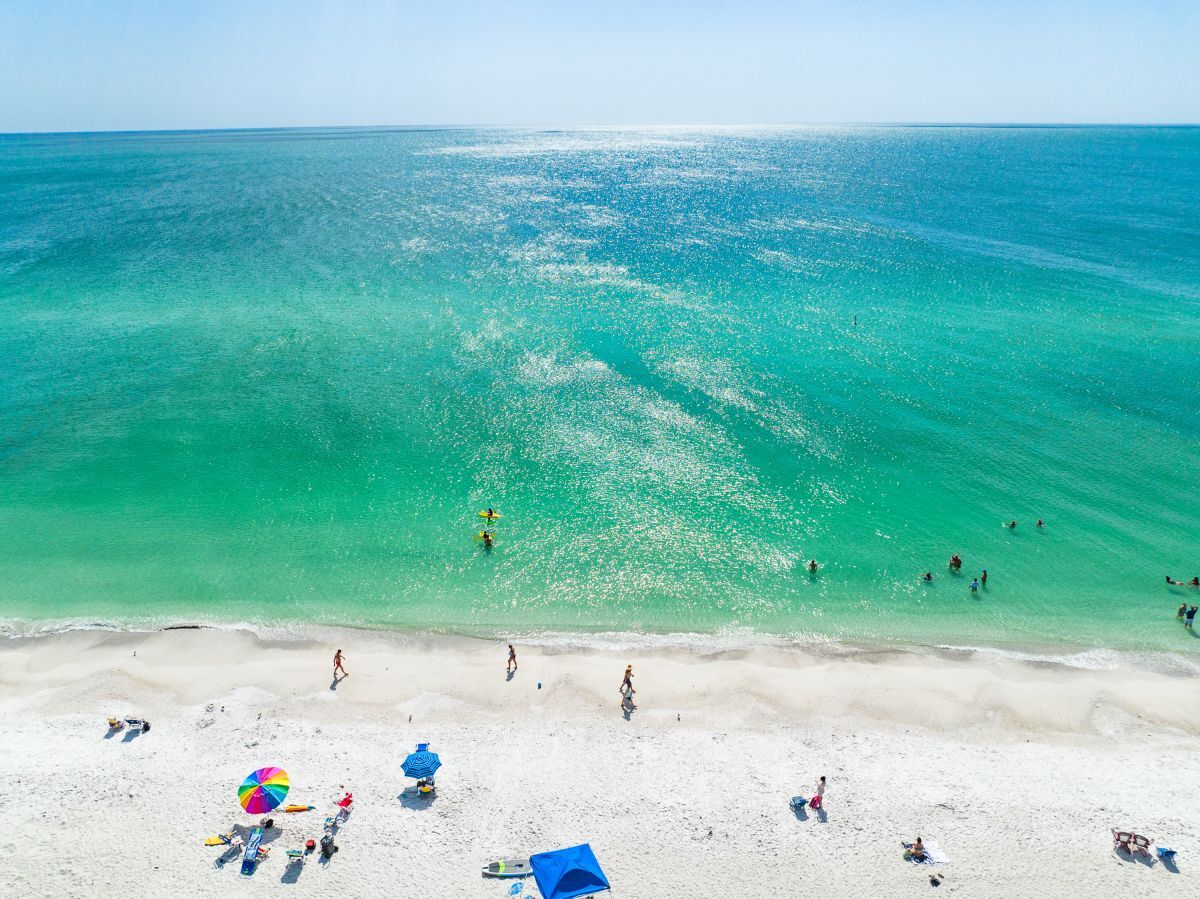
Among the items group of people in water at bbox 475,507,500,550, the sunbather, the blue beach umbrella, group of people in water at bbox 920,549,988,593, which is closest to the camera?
the sunbather

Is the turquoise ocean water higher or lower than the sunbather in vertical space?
higher

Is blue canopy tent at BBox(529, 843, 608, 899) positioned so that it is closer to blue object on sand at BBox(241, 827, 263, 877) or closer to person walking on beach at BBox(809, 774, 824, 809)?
person walking on beach at BBox(809, 774, 824, 809)

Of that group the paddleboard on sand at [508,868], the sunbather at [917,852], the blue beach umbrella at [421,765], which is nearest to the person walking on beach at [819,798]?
the sunbather at [917,852]

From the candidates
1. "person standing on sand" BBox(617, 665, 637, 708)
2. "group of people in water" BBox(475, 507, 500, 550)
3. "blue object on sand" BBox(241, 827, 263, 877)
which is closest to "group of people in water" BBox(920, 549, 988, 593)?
"person standing on sand" BBox(617, 665, 637, 708)

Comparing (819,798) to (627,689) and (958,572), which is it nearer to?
(627,689)

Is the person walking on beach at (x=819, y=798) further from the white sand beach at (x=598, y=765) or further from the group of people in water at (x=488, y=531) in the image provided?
the group of people in water at (x=488, y=531)

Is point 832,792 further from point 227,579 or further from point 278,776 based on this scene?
point 227,579
